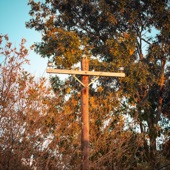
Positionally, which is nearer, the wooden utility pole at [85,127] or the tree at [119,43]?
the wooden utility pole at [85,127]

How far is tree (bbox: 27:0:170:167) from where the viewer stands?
13891 millimetres

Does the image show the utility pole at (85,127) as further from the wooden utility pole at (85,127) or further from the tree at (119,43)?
the tree at (119,43)

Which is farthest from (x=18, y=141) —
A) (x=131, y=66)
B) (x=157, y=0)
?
(x=157, y=0)

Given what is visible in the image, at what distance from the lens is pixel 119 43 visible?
46.8 ft

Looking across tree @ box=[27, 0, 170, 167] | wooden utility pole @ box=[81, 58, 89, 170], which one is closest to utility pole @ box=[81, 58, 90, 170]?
wooden utility pole @ box=[81, 58, 89, 170]

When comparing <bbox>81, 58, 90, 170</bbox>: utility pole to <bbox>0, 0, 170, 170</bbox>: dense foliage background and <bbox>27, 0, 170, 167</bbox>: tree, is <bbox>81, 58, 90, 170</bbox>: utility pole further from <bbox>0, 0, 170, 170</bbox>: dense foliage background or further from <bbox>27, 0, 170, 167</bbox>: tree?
<bbox>27, 0, 170, 167</bbox>: tree

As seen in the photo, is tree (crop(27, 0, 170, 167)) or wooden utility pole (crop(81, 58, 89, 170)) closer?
wooden utility pole (crop(81, 58, 89, 170))

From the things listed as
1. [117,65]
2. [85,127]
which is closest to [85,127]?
[85,127]

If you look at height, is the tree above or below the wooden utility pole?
above

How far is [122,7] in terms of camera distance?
560 inches

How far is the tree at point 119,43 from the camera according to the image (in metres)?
13.9

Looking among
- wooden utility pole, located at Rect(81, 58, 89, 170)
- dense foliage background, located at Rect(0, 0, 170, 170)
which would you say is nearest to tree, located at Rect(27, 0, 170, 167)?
dense foliage background, located at Rect(0, 0, 170, 170)

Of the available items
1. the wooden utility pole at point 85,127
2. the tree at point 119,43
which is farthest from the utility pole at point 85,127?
the tree at point 119,43

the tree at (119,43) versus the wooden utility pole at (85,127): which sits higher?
the tree at (119,43)
